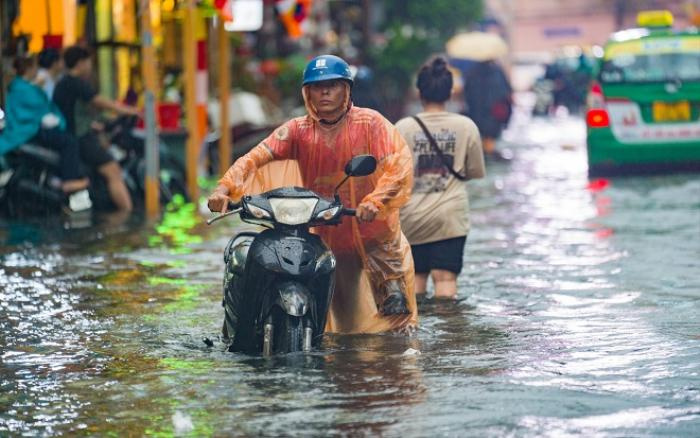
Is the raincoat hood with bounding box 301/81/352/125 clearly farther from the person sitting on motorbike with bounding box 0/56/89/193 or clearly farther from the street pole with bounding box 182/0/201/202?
the street pole with bounding box 182/0/201/202

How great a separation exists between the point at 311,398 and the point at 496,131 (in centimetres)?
1982

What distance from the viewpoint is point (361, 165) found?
25.6 feet

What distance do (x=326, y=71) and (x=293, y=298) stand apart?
48.2 inches

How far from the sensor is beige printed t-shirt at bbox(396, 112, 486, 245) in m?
10.1

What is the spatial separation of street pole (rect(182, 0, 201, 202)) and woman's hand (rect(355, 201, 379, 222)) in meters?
9.52

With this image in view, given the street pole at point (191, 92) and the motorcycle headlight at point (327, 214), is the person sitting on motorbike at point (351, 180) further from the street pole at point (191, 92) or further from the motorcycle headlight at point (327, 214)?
the street pole at point (191, 92)

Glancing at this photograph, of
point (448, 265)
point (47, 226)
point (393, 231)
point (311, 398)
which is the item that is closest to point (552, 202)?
point (47, 226)

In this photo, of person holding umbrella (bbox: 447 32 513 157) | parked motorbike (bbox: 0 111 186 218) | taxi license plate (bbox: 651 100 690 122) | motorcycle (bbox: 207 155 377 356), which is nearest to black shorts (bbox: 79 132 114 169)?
parked motorbike (bbox: 0 111 186 218)

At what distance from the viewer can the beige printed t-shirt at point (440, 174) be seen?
33.1 ft

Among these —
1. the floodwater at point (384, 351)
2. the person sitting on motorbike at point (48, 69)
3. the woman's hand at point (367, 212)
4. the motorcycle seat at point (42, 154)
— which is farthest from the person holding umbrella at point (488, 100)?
the woman's hand at point (367, 212)

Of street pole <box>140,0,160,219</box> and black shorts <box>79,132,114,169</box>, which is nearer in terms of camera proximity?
street pole <box>140,0,160,219</box>

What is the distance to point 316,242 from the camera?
8000 millimetres

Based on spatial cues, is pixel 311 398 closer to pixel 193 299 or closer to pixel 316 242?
pixel 316 242

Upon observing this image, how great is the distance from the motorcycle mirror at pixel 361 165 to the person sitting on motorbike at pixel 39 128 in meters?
9.02
